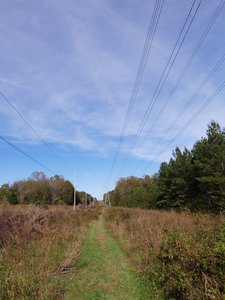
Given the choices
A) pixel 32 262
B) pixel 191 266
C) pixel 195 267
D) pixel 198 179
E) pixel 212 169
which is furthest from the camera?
pixel 198 179

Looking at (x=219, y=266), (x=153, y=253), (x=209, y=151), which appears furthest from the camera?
(x=209, y=151)

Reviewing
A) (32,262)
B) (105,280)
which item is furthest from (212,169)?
(32,262)

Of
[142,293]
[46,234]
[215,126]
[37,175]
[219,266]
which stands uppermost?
[37,175]

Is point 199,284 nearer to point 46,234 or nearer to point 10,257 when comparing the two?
point 10,257

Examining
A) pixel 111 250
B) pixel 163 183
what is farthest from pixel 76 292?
pixel 163 183

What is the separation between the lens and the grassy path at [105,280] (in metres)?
6.85

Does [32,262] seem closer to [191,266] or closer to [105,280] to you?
[105,280]

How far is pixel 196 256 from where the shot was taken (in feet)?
18.8

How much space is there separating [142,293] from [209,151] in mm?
21100

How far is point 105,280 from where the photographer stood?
26.4 ft

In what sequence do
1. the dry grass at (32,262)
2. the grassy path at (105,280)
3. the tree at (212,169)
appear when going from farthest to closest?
the tree at (212,169) → the grassy path at (105,280) → the dry grass at (32,262)

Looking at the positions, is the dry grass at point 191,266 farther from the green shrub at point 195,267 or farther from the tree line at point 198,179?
the tree line at point 198,179

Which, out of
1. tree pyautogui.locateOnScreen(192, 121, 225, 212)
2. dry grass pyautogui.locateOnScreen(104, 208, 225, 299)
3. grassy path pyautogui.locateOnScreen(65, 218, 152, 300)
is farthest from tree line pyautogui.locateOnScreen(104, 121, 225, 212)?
dry grass pyautogui.locateOnScreen(104, 208, 225, 299)

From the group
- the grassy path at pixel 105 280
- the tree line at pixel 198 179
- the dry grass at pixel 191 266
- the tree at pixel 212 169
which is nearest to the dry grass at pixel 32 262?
the grassy path at pixel 105 280
